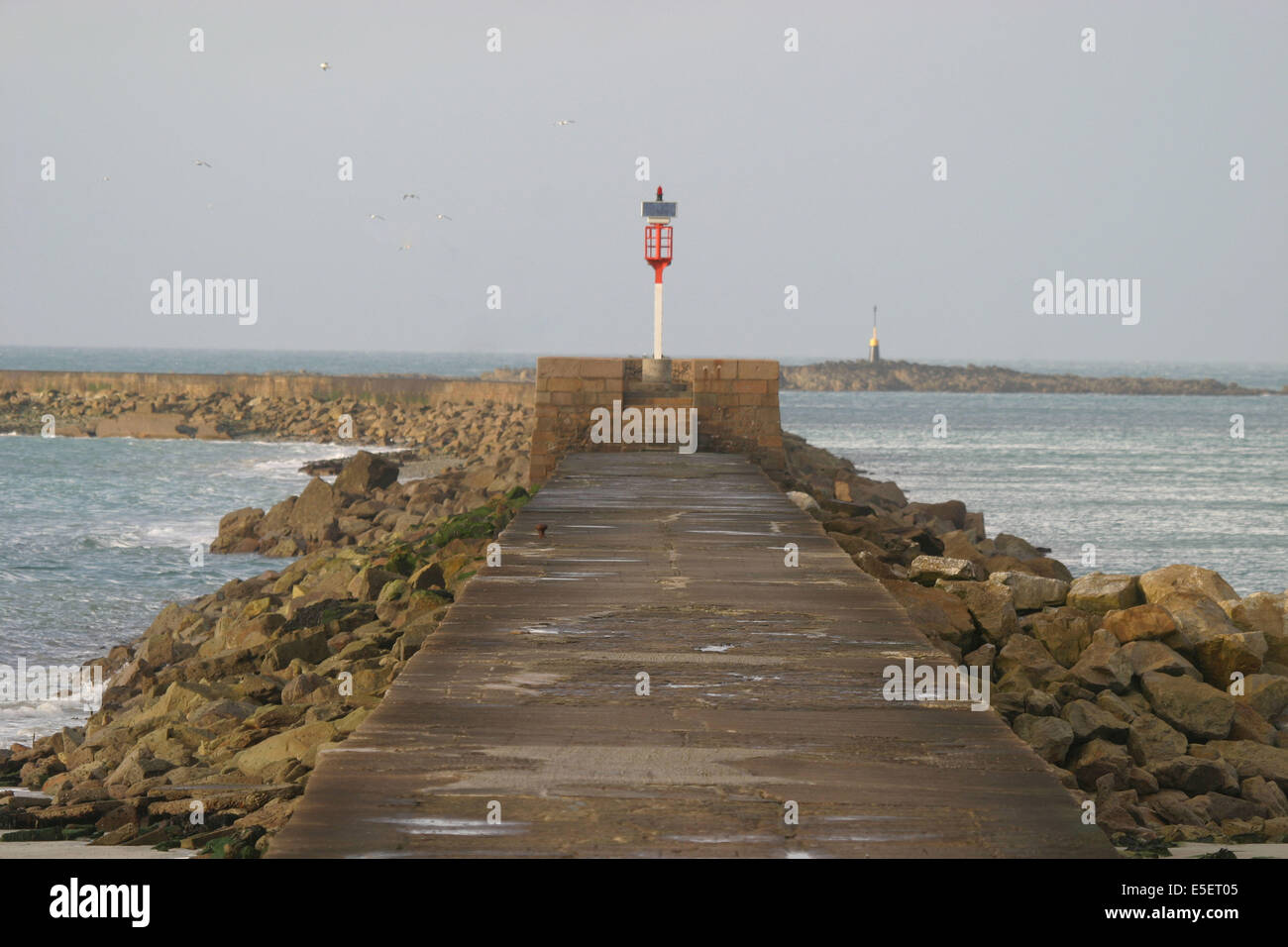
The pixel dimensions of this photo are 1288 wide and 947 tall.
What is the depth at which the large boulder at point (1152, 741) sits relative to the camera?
6.51 m

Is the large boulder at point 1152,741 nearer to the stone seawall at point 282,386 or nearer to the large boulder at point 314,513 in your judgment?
the large boulder at point 314,513

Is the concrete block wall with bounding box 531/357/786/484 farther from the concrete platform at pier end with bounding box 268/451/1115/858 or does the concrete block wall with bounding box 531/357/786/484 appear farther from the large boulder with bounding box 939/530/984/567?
the concrete platform at pier end with bounding box 268/451/1115/858

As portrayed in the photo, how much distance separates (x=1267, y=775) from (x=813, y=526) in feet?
11.4

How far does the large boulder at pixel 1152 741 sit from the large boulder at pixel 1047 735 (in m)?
0.42

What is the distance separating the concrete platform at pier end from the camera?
3.57m

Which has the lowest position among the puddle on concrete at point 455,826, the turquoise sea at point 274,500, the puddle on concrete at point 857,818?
the turquoise sea at point 274,500

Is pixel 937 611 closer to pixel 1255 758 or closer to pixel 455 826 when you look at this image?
pixel 1255 758

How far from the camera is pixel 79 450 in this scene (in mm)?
38594

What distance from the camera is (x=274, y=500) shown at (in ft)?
86.8

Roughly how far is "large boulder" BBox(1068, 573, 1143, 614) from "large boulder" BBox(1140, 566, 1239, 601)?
0.47 ft

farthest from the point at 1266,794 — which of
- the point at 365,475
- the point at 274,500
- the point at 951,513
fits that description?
the point at 274,500

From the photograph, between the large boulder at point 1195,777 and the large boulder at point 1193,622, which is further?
the large boulder at point 1193,622

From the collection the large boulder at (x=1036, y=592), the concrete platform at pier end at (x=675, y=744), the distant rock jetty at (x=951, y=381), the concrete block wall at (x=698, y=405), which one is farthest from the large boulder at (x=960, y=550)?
the distant rock jetty at (x=951, y=381)

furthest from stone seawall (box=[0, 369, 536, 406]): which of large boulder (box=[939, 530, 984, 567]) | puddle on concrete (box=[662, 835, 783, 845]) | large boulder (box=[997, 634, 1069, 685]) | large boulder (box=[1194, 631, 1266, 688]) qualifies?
puddle on concrete (box=[662, 835, 783, 845])
